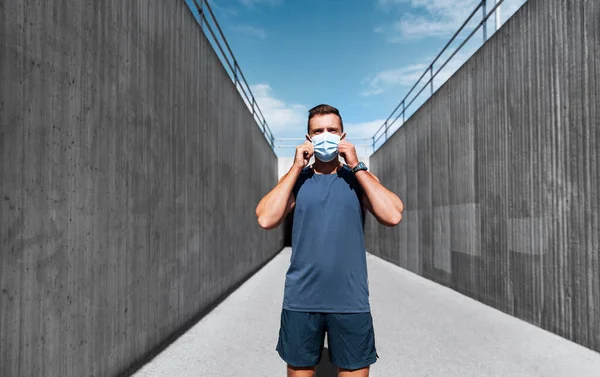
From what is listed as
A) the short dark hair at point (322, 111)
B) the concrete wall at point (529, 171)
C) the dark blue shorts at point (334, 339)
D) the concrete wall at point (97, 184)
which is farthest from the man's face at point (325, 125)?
the concrete wall at point (529, 171)

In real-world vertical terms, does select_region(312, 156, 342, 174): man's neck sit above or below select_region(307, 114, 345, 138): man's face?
below

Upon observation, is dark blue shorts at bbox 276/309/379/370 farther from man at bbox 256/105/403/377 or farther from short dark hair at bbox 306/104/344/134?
short dark hair at bbox 306/104/344/134

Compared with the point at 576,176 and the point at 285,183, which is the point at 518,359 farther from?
the point at 285,183

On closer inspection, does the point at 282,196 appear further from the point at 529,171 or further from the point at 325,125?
the point at 529,171

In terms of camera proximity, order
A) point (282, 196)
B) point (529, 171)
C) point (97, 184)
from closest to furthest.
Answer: point (282, 196) < point (97, 184) < point (529, 171)

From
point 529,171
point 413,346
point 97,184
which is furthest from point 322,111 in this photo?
point 529,171

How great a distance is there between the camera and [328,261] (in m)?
2.15

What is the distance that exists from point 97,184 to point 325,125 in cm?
227

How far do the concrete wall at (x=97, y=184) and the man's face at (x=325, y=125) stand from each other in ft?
5.82

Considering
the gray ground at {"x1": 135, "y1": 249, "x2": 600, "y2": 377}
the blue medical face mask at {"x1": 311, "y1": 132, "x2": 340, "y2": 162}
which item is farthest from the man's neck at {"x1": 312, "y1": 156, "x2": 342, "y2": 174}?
the gray ground at {"x1": 135, "y1": 249, "x2": 600, "y2": 377}

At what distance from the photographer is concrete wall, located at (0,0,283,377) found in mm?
2730

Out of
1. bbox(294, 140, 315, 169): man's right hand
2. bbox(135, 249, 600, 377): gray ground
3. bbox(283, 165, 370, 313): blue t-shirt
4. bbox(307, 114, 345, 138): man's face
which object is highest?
bbox(307, 114, 345, 138): man's face

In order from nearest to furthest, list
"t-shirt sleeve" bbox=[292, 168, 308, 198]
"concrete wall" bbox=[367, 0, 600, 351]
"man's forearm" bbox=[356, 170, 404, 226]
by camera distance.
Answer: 1. "man's forearm" bbox=[356, 170, 404, 226]
2. "t-shirt sleeve" bbox=[292, 168, 308, 198]
3. "concrete wall" bbox=[367, 0, 600, 351]

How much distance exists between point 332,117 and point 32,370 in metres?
2.41
